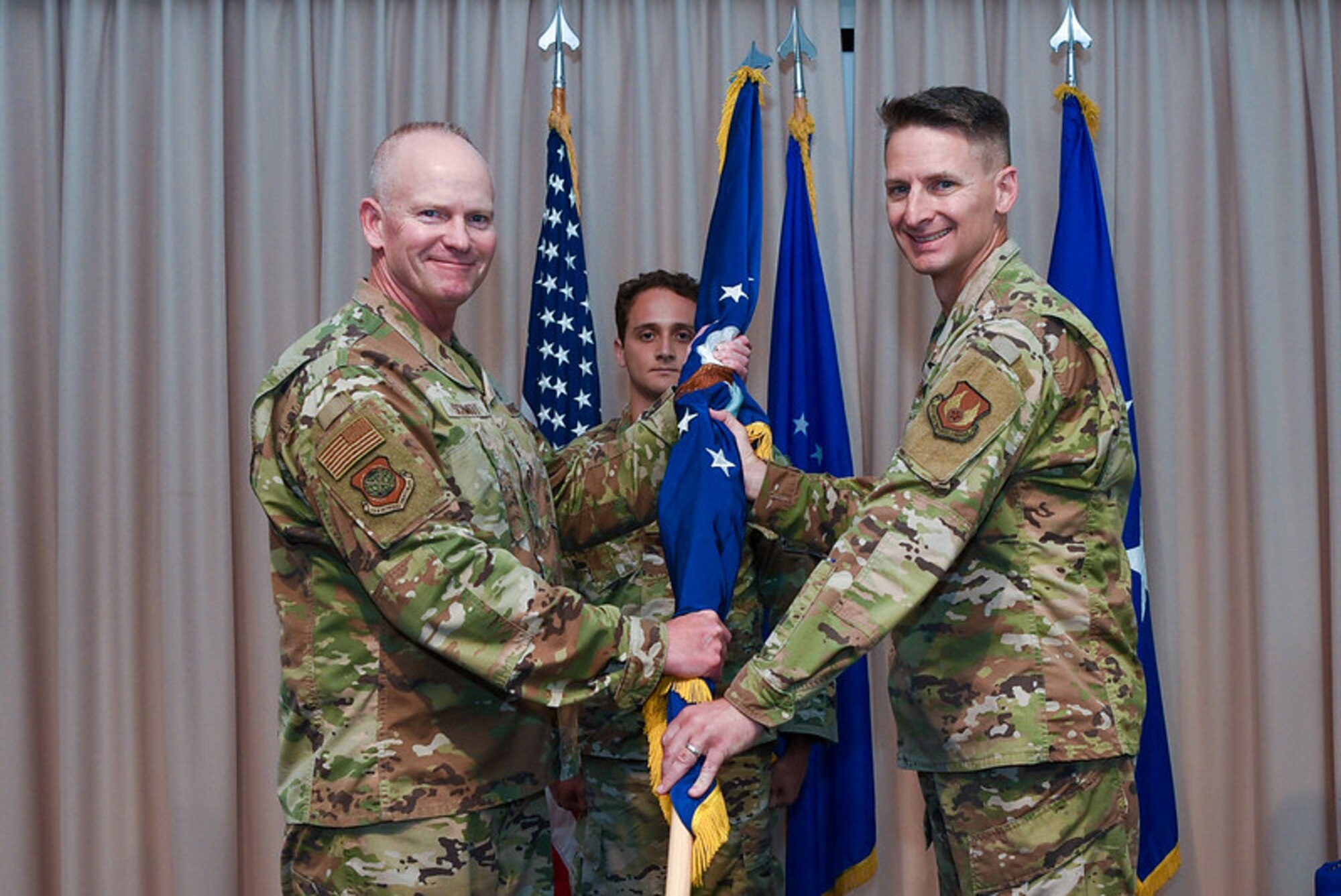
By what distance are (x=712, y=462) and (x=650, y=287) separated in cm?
95

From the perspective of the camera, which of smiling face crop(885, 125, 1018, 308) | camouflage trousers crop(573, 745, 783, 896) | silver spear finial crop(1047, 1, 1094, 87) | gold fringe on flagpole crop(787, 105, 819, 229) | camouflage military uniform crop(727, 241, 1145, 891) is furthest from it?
silver spear finial crop(1047, 1, 1094, 87)

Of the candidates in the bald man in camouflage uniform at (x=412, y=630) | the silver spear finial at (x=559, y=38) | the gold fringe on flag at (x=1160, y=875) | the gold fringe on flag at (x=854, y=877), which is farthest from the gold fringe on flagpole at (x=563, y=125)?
the gold fringe on flag at (x=1160, y=875)

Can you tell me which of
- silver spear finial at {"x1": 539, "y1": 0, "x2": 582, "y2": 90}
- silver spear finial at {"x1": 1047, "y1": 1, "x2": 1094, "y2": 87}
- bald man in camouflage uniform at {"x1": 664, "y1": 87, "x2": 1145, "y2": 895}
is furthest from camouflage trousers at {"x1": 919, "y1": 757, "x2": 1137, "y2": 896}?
silver spear finial at {"x1": 539, "y1": 0, "x2": 582, "y2": 90}

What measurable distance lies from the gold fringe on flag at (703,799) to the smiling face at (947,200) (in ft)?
2.98

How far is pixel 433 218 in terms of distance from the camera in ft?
7.84

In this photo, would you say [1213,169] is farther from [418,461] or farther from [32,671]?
[32,671]

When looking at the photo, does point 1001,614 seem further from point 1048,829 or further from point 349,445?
point 349,445

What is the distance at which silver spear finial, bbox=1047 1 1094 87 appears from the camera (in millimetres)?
3797

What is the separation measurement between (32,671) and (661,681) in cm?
239

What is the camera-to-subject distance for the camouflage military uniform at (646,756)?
9.92ft

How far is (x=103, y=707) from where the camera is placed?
3762 millimetres

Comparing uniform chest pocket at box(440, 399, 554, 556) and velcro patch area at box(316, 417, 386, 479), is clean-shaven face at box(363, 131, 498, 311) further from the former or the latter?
velcro patch area at box(316, 417, 386, 479)

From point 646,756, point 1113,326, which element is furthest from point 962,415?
point 1113,326

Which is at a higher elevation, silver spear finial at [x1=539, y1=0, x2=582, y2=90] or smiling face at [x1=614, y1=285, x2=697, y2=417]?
silver spear finial at [x1=539, y1=0, x2=582, y2=90]
